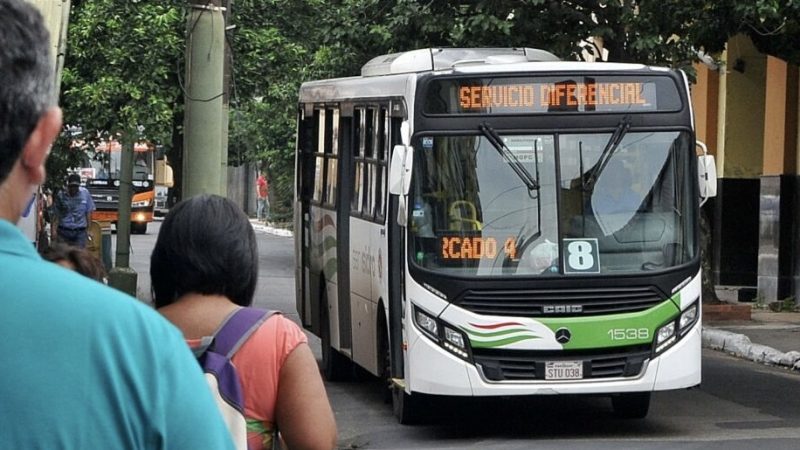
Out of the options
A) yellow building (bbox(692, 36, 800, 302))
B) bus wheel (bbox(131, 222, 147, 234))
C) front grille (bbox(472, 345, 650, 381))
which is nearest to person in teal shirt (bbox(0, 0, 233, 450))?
front grille (bbox(472, 345, 650, 381))

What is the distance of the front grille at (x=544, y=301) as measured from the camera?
11859 mm

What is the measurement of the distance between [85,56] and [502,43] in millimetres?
6002

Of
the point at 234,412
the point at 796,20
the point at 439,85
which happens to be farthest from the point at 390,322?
the point at 234,412

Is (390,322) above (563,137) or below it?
below

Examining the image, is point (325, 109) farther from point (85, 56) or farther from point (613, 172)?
point (85, 56)

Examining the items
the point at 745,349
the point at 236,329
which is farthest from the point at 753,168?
the point at 236,329

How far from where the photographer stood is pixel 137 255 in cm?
3706

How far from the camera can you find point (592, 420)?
13.1 metres

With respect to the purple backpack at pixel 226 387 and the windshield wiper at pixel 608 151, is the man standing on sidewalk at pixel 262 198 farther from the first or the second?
the purple backpack at pixel 226 387

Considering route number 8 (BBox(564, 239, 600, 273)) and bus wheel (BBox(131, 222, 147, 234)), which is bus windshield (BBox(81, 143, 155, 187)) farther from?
route number 8 (BBox(564, 239, 600, 273))

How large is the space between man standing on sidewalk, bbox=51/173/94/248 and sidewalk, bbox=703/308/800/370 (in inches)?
385

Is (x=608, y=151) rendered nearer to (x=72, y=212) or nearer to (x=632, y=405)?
(x=632, y=405)

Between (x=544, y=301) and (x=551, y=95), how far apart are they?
1.58m

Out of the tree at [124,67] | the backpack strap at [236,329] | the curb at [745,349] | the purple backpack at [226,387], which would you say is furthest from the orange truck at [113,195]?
the purple backpack at [226,387]
